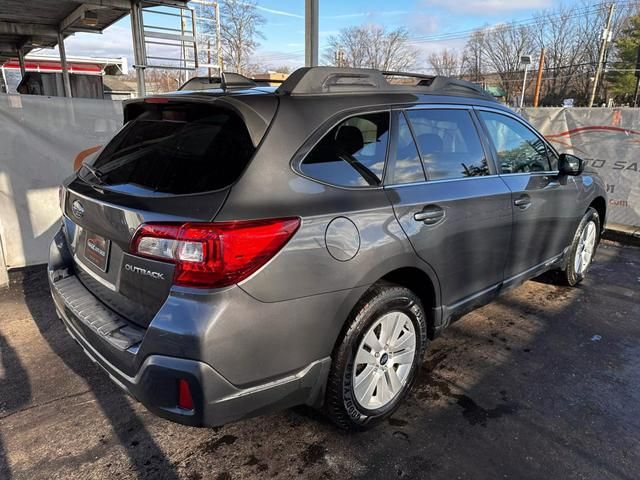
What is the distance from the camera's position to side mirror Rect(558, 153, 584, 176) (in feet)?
12.6

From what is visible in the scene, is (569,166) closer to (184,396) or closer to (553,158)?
(553,158)

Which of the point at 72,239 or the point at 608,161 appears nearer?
the point at 72,239

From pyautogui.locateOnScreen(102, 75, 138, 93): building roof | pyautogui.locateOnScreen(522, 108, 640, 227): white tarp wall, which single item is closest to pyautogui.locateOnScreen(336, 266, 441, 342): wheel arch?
pyautogui.locateOnScreen(522, 108, 640, 227): white tarp wall

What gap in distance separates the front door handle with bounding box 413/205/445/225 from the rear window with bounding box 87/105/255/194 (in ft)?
3.32

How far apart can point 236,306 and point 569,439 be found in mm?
2010

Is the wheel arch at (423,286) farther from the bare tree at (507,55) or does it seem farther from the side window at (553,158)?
the bare tree at (507,55)

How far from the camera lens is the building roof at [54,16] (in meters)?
8.81

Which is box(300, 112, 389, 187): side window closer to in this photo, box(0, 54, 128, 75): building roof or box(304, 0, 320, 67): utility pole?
box(304, 0, 320, 67): utility pole

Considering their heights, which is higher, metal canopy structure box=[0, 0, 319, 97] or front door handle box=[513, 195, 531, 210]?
metal canopy structure box=[0, 0, 319, 97]

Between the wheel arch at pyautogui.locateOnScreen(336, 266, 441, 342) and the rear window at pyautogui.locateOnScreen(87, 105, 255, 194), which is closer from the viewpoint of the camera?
the rear window at pyautogui.locateOnScreen(87, 105, 255, 194)

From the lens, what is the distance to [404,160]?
8.54ft

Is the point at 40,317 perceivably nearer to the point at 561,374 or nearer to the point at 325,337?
the point at 325,337

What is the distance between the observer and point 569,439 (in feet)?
8.32

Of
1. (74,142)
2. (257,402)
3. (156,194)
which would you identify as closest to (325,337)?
(257,402)
